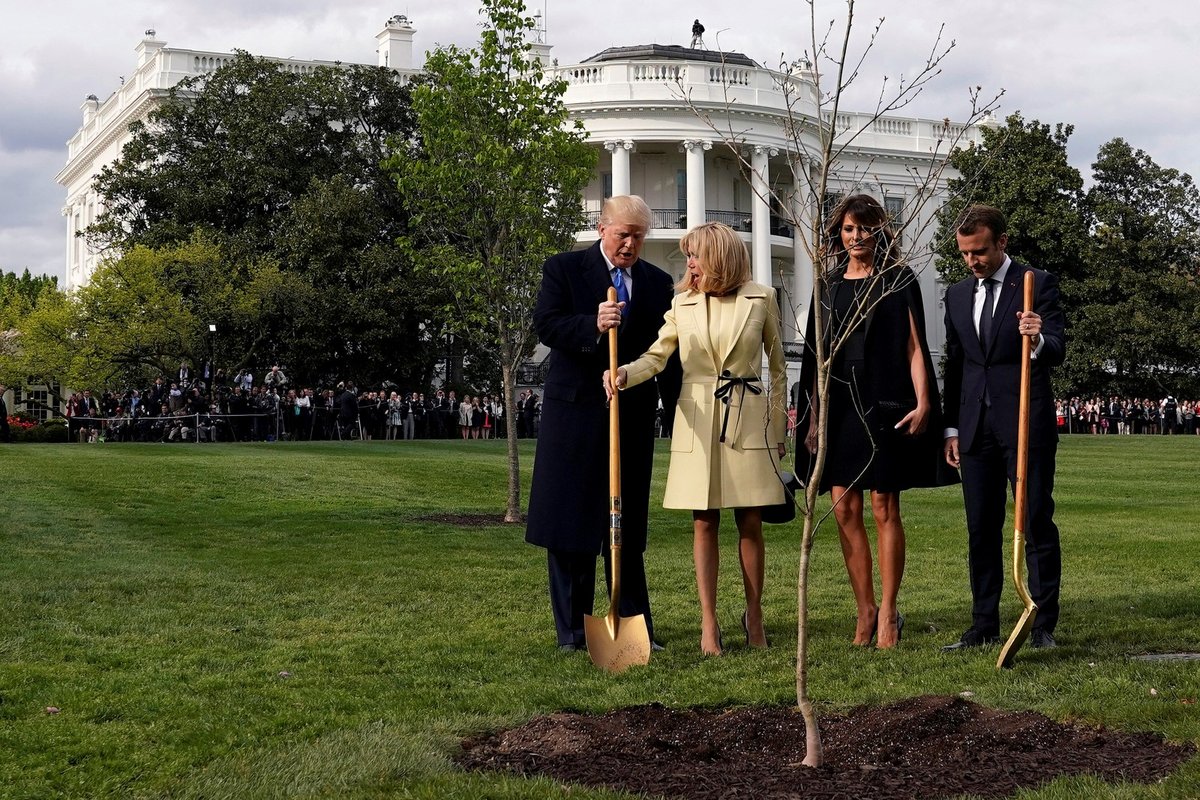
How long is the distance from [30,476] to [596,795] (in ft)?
56.9

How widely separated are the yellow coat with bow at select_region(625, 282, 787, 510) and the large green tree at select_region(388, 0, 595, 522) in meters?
9.37

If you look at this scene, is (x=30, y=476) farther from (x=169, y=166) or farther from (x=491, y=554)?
(x=169, y=166)

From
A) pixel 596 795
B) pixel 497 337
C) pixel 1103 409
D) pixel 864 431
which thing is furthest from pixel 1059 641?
pixel 1103 409

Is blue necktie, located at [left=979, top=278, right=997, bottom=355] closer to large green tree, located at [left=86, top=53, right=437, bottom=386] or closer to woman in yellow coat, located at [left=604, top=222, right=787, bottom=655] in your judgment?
woman in yellow coat, located at [left=604, top=222, right=787, bottom=655]

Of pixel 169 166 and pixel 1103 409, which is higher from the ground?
pixel 169 166

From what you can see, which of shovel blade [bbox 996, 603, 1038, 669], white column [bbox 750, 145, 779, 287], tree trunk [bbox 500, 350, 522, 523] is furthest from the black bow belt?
white column [bbox 750, 145, 779, 287]

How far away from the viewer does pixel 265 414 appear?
37.3 metres

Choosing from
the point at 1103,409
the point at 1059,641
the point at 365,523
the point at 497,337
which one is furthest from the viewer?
the point at 1103,409

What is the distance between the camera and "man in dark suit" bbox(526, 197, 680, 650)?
744cm

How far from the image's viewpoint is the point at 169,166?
49.7m

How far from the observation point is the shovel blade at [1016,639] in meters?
6.53

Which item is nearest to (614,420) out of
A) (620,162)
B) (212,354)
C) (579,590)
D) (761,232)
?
(579,590)

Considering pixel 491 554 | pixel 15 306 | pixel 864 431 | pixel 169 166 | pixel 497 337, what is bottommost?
pixel 491 554

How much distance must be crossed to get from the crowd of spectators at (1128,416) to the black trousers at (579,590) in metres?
47.6
